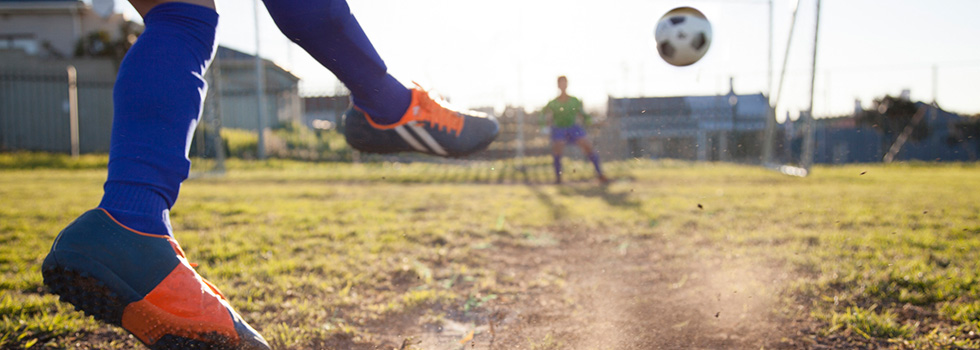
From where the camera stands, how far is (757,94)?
10586mm

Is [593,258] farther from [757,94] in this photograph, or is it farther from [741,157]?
[741,157]

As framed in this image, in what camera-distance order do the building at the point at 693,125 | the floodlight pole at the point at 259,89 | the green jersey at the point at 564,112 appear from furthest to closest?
1. the building at the point at 693,125
2. the floodlight pole at the point at 259,89
3. the green jersey at the point at 564,112

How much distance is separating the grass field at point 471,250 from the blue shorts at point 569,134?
1984mm

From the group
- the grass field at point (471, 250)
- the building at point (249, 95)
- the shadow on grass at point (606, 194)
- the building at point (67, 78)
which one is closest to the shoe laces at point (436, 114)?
the grass field at point (471, 250)

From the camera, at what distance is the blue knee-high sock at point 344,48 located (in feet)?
4.33

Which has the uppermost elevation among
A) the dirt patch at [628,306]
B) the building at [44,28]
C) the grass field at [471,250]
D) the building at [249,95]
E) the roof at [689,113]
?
the building at [44,28]

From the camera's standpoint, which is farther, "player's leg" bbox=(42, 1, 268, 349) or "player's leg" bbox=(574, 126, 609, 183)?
"player's leg" bbox=(574, 126, 609, 183)

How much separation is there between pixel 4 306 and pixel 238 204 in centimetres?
267

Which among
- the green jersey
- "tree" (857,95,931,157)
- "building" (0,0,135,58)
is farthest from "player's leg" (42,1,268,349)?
"building" (0,0,135,58)

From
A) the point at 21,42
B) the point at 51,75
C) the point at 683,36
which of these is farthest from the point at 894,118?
the point at 21,42

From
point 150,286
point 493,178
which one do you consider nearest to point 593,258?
point 150,286

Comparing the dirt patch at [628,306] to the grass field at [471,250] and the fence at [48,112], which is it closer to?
the grass field at [471,250]

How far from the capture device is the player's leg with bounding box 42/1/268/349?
1.11 meters

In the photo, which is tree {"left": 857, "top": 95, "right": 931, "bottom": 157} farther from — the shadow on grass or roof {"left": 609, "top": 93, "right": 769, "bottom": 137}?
the shadow on grass
